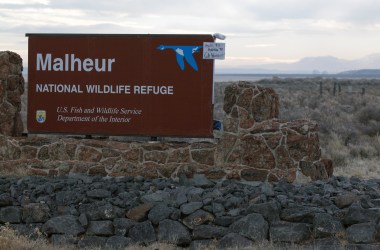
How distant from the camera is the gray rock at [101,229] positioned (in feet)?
31.0

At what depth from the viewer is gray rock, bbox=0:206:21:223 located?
9.95 m

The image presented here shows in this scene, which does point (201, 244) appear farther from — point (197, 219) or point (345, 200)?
point (345, 200)

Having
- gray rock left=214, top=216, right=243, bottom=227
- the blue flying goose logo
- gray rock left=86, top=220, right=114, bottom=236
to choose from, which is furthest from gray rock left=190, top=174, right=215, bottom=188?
the blue flying goose logo

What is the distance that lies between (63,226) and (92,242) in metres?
0.58

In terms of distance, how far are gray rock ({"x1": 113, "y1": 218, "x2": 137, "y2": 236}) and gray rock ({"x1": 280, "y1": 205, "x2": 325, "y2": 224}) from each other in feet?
7.67

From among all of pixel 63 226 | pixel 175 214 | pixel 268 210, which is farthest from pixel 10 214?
pixel 268 210

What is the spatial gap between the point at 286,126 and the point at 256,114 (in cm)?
61

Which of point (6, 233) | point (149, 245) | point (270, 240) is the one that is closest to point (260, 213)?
point (270, 240)

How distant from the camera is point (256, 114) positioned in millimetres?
11625

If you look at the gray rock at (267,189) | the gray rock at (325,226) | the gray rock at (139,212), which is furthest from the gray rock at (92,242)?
the gray rock at (325,226)

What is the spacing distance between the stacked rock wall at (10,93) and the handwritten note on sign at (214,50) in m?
4.09

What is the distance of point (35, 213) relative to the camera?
9898mm

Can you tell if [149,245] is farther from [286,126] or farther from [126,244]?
[286,126]

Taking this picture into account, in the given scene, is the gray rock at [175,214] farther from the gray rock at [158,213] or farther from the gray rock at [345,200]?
the gray rock at [345,200]
